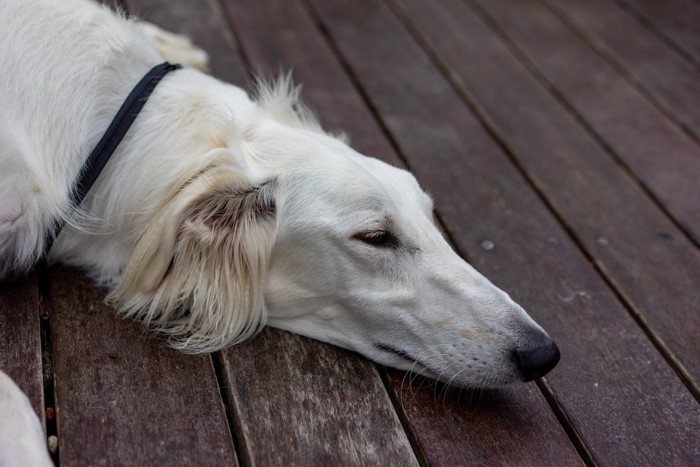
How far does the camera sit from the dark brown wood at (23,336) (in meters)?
1.65

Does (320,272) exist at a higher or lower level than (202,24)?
higher

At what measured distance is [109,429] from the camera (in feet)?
5.16

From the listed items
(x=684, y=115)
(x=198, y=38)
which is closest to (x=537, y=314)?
(x=684, y=115)

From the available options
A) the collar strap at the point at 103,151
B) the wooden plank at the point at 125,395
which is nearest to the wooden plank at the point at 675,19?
the collar strap at the point at 103,151

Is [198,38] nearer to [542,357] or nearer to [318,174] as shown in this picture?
[318,174]

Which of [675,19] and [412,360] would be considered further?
[675,19]

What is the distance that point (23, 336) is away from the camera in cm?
176

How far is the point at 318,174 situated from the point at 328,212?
10cm

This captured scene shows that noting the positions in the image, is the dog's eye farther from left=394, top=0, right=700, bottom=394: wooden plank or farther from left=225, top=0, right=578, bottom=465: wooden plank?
left=394, top=0, right=700, bottom=394: wooden plank

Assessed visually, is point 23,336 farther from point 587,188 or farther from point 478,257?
point 587,188

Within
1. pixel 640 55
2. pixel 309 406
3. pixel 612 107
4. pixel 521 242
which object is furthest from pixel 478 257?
pixel 640 55

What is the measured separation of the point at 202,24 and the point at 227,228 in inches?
65.4

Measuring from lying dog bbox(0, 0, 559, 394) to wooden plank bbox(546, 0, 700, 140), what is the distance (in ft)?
6.03

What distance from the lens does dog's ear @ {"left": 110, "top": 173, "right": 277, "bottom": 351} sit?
A: 69.9 inches
